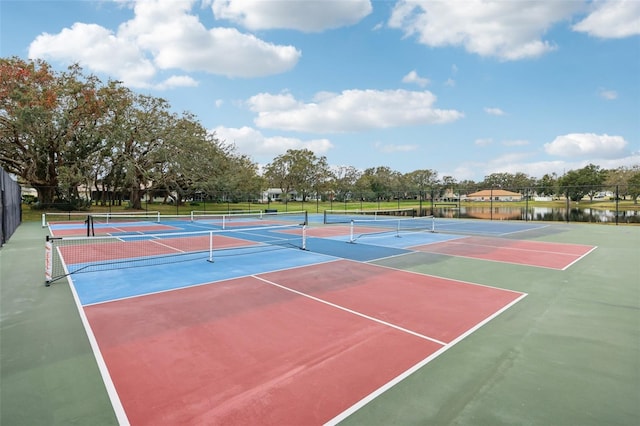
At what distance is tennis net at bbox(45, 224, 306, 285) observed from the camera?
9195 mm

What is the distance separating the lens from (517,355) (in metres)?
4.28

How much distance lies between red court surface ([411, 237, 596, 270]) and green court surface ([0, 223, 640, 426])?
3476 millimetres

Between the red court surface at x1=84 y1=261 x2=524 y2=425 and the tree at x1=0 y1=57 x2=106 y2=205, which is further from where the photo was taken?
the tree at x1=0 y1=57 x2=106 y2=205

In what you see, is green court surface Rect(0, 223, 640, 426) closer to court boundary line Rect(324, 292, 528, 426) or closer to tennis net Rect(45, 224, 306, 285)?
court boundary line Rect(324, 292, 528, 426)

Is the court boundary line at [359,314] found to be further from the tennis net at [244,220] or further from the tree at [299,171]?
the tree at [299,171]

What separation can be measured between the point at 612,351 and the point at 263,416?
4.49 m

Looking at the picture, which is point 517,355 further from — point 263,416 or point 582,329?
point 263,416

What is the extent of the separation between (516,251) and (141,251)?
13.6 m

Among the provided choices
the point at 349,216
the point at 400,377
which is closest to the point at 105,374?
the point at 400,377

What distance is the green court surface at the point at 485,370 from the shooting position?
3.11 metres

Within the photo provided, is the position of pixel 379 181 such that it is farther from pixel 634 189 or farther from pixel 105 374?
pixel 105 374

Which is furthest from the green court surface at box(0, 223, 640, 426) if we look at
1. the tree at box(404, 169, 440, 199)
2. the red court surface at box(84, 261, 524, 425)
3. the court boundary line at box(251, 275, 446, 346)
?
the tree at box(404, 169, 440, 199)

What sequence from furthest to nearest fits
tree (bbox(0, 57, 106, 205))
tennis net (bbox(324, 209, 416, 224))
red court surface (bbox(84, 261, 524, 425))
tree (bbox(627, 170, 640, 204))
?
1. tree (bbox(627, 170, 640, 204))
2. tennis net (bbox(324, 209, 416, 224))
3. tree (bbox(0, 57, 106, 205))
4. red court surface (bbox(84, 261, 524, 425))

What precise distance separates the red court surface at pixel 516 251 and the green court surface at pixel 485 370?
3476 mm
